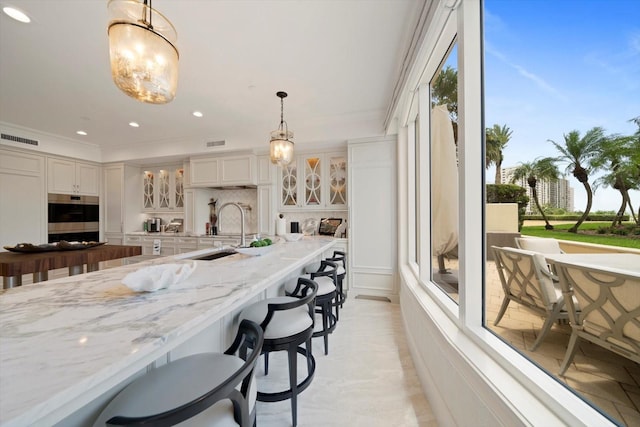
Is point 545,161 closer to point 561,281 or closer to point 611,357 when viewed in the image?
point 561,281

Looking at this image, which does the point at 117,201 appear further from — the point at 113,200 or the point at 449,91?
the point at 449,91

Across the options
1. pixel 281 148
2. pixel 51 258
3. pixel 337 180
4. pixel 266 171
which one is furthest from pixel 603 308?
pixel 266 171

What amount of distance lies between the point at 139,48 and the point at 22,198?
191 inches

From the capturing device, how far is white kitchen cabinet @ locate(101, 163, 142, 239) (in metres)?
5.02

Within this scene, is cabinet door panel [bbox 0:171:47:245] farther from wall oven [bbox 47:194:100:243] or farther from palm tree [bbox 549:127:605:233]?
palm tree [bbox 549:127:605:233]

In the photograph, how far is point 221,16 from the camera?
5.96 ft

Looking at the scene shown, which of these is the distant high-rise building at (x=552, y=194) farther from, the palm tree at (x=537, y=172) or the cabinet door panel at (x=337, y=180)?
the cabinet door panel at (x=337, y=180)

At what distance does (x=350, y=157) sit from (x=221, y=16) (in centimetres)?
233

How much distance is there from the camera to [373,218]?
11.9ft

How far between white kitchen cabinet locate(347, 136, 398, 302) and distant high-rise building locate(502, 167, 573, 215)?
2608 millimetres

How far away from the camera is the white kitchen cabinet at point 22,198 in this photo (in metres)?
3.79

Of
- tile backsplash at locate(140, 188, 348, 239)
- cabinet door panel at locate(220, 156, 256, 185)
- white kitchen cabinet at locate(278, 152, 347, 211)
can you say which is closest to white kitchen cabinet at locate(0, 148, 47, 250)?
tile backsplash at locate(140, 188, 348, 239)

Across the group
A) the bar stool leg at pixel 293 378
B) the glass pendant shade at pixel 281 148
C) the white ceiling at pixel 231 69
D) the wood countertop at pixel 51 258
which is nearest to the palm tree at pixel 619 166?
the bar stool leg at pixel 293 378

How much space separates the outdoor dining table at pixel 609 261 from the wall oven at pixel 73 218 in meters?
6.54
